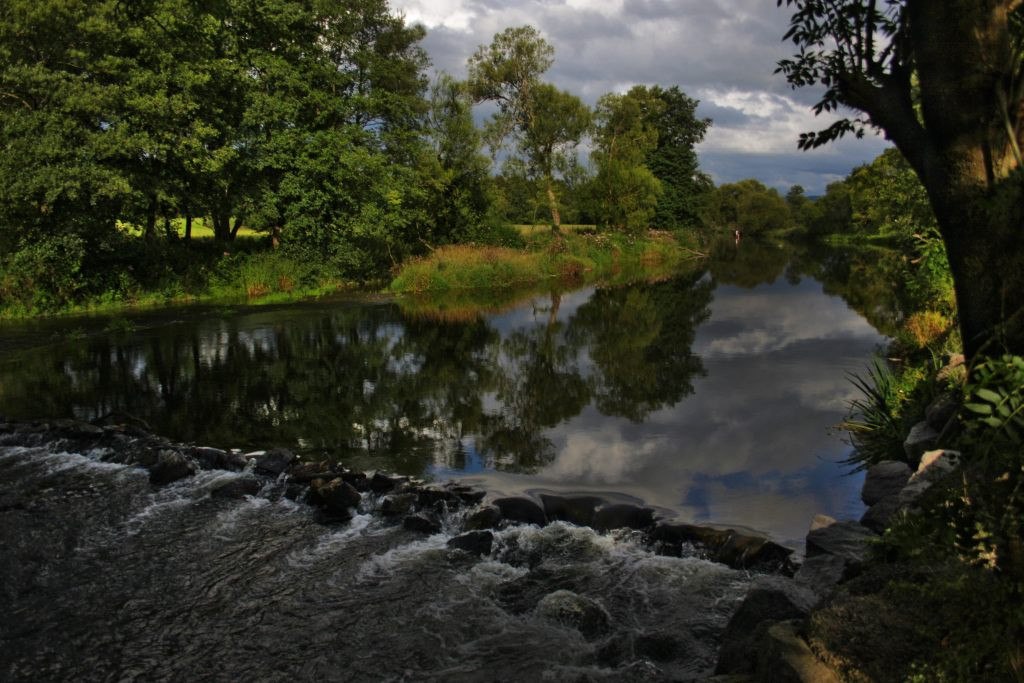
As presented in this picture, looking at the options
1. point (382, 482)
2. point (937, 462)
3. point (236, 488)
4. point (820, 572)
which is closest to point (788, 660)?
point (820, 572)

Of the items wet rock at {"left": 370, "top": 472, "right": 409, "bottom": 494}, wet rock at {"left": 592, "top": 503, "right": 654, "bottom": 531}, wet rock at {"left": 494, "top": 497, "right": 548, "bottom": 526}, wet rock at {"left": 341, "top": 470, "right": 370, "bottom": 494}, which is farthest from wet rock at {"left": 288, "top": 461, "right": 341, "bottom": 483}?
wet rock at {"left": 592, "top": 503, "right": 654, "bottom": 531}

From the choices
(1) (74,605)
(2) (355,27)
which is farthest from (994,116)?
(2) (355,27)

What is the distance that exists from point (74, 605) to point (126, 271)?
23316 millimetres

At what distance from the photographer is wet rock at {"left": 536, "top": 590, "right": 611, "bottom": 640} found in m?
5.58

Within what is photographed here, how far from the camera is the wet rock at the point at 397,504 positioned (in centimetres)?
789

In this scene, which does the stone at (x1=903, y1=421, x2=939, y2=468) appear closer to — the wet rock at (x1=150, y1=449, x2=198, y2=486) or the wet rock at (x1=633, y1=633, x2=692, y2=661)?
the wet rock at (x1=633, y1=633, x2=692, y2=661)

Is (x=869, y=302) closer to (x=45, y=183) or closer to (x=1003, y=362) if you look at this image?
(x=1003, y=362)

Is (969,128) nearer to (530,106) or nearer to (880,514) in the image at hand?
(880,514)

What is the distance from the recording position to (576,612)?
569 centimetres

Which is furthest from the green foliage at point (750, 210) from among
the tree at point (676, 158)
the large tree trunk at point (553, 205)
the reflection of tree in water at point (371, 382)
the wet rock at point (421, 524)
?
the wet rock at point (421, 524)

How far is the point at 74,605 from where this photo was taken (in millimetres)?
6055

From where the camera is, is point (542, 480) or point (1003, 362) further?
point (542, 480)

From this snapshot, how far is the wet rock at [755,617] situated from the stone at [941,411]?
3.65 m

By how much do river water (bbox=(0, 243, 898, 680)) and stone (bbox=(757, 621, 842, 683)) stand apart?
1071mm
